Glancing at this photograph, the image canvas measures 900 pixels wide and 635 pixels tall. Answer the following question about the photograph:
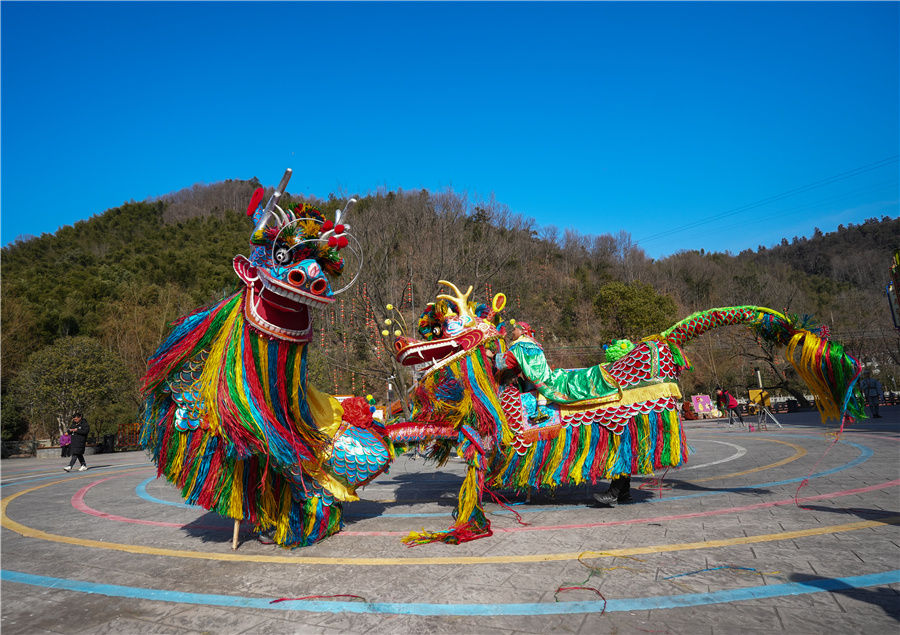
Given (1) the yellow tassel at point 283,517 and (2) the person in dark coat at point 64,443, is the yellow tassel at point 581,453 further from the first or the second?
(2) the person in dark coat at point 64,443

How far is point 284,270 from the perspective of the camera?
4574mm

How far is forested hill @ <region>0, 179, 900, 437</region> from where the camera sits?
1894 centimetres

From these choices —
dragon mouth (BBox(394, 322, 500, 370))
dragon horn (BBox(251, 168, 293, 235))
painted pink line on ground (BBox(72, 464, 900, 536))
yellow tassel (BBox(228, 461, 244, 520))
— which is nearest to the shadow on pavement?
painted pink line on ground (BBox(72, 464, 900, 536))

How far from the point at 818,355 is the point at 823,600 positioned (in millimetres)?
2977

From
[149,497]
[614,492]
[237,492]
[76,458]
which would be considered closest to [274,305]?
[237,492]

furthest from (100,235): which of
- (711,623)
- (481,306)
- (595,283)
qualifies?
(711,623)

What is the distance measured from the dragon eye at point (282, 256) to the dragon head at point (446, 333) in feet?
5.81

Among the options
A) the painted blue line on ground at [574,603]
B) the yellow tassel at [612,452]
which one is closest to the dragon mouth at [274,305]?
the painted blue line on ground at [574,603]

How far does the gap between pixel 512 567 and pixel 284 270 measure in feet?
10.2

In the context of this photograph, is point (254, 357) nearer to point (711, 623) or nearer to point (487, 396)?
point (487, 396)

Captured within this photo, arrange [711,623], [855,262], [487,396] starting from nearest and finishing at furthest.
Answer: [711,623]
[487,396]
[855,262]

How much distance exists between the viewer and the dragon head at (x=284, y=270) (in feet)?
14.9

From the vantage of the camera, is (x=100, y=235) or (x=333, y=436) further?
(x=100, y=235)

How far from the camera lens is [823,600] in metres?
3.04
